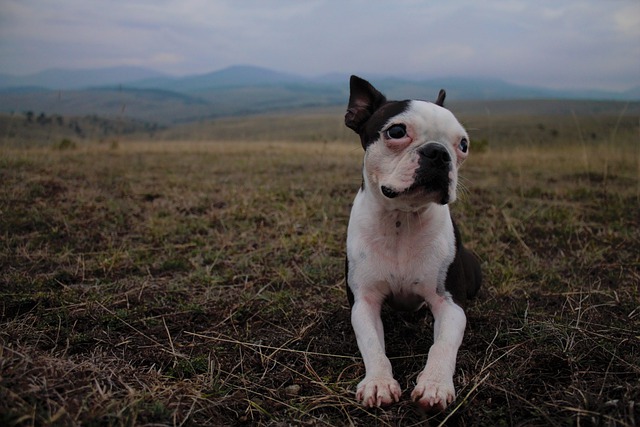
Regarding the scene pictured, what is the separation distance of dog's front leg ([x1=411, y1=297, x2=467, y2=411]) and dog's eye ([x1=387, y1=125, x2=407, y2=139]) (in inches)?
39.1

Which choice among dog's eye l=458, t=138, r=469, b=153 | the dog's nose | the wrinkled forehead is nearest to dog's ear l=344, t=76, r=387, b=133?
the wrinkled forehead

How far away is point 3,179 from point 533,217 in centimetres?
679

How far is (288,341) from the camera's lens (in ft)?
9.55

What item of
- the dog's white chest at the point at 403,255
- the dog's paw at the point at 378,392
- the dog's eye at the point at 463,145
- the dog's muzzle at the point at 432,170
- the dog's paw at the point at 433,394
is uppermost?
the dog's eye at the point at 463,145

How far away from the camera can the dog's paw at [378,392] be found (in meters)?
2.19

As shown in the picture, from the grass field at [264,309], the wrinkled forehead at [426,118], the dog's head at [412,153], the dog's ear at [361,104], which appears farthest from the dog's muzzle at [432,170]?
the grass field at [264,309]

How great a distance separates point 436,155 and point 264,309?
167 centimetres

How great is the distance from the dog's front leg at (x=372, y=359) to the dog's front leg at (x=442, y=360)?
13 cm

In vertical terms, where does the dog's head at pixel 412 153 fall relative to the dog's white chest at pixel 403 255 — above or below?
above

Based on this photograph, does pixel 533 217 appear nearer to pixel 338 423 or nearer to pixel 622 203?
pixel 622 203

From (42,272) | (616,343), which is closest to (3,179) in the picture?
(42,272)

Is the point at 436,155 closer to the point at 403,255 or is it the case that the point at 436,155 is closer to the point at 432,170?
the point at 432,170

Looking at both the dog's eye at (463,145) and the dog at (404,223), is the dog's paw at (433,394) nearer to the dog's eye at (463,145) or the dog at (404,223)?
the dog at (404,223)

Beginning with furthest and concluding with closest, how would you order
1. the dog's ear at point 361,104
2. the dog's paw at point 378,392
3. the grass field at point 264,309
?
the dog's ear at point 361,104, the dog's paw at point 378,392, the grass field at point 264,309
